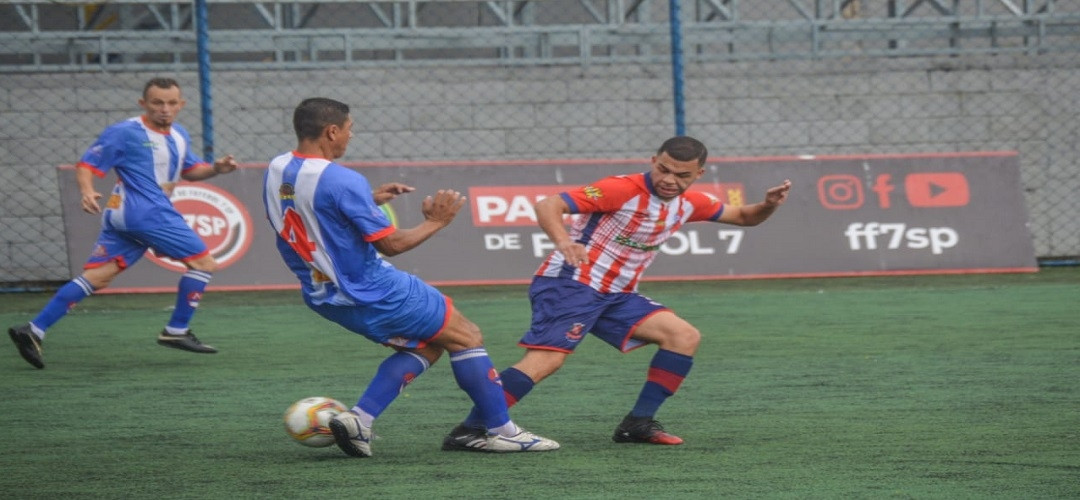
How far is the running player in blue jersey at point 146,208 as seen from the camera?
28.7 ft

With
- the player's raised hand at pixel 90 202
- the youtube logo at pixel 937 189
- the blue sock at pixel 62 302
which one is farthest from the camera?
the youtube logo at pixel 937 189

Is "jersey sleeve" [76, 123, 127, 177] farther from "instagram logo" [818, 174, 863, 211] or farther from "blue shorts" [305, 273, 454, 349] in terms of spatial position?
"instagram logo" [818, 174, 863, 211]

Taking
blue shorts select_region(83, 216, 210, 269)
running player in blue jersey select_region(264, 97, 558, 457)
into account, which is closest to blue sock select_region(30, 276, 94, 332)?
blue shorts select_region(83, 216, 210, 269)

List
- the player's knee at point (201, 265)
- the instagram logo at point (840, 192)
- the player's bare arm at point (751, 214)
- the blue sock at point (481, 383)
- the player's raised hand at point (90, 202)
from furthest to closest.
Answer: the instagram logo at point (840, 192) → the player's knee at point (201, 265) → the player's raised hand at point (90, 202) → the player's bare arm at point (751, 214) → the blue sock at point (481, 383)

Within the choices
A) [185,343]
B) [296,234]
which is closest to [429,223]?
[296,234]

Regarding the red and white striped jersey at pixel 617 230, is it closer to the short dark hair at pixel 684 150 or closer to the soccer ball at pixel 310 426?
the short dark hair at pixel 684 150

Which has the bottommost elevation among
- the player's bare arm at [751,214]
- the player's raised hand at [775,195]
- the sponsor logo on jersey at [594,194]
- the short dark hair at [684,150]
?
the player's bare arm at [751,214]

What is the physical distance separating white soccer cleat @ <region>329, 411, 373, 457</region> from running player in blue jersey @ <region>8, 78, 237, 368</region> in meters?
3.62

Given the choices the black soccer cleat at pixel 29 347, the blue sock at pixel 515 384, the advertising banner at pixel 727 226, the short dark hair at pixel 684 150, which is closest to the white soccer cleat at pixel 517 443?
the blue sock at pixel 515 384

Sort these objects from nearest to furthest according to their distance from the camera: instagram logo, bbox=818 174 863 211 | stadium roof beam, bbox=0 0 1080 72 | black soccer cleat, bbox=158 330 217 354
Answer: black soccer cleat, bbox=158 330 217 354 < instagram logo, bbox=818 174 863 211 < stadium roof beam, bbox=0 0 1080 72

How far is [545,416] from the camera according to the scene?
6348 mm

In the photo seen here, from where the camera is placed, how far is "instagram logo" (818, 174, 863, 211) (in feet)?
43.2

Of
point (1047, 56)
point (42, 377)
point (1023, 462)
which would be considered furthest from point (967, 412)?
point (1047, 56)

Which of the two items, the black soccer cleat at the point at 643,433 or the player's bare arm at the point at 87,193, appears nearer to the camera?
the black soccer cleat at the point at 643,433
